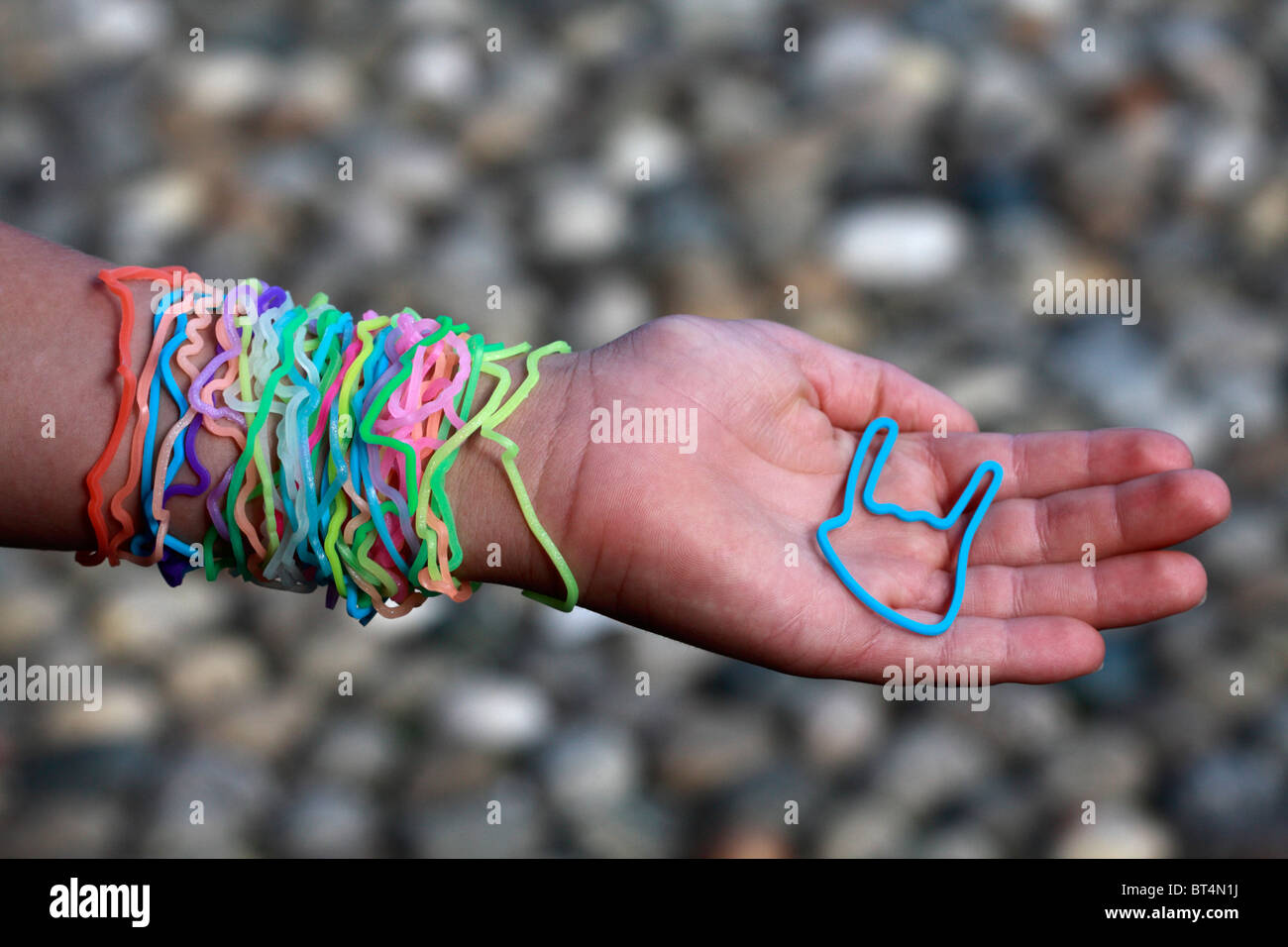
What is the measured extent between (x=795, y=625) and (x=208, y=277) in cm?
51

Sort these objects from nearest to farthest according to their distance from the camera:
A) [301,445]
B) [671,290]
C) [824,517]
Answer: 1. [301,445]
2. [824,517]
3. [671,290]

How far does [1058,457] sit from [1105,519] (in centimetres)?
5

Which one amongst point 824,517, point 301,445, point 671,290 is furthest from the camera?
point 671,290

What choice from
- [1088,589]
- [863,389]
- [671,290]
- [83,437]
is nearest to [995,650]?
[1088,589]

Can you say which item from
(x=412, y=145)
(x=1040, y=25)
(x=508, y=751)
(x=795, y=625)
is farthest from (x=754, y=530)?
(x=1040, y=25)

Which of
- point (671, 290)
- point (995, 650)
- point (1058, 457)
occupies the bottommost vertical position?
point (995, 650)

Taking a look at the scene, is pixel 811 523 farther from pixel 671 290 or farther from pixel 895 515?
pixel 671 290

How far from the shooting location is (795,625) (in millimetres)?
753

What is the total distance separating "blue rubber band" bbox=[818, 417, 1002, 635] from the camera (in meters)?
0.75

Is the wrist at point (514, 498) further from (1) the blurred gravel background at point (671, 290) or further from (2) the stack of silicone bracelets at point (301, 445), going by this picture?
(1) the blurred gravel background at point (671, 290)

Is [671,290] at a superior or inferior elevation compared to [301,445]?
superior

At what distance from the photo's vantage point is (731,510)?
0.77 m

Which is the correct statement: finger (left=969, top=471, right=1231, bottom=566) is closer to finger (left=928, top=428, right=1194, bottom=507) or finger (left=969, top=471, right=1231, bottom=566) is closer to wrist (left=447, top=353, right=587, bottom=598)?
finger (left=928, top=428, right=1194, bottom=507)

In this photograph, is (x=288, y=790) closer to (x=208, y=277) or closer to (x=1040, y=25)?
(x=208, y=277)
